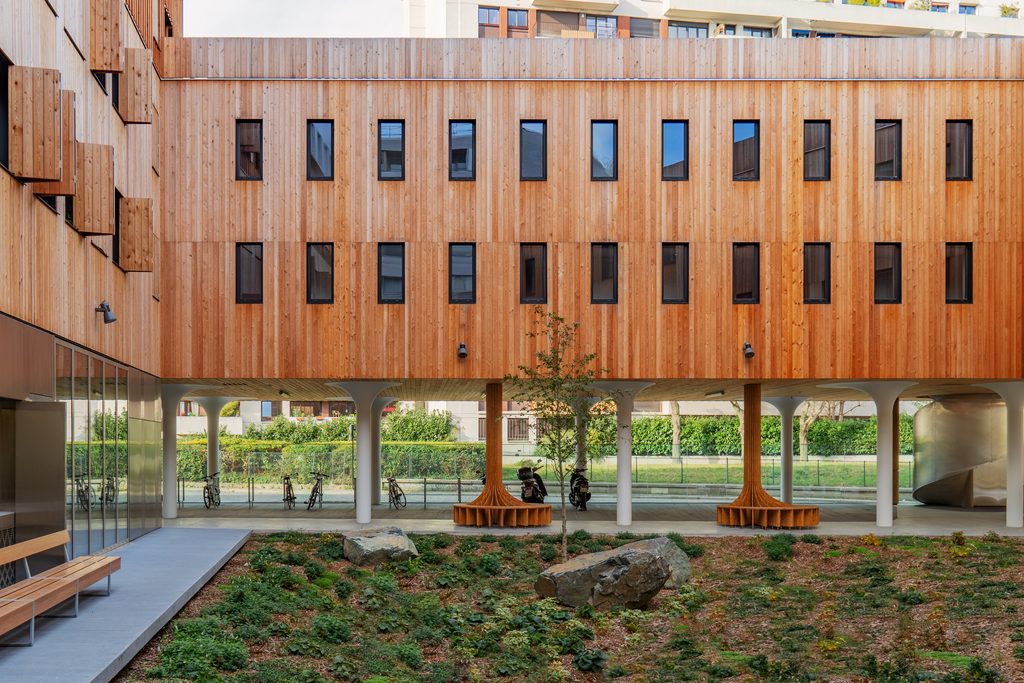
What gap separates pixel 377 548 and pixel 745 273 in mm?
10073

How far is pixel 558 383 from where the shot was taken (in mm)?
20672

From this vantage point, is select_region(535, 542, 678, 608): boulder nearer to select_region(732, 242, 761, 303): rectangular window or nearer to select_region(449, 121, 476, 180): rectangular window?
select_region(732, 242, 761, 303): rectangular window

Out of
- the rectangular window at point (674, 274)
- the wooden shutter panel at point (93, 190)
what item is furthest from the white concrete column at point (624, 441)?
the wooden shutter panel at point (93, 190)

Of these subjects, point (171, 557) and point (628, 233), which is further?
point (628, 233)

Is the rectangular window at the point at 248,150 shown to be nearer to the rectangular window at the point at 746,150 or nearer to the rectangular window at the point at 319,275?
the rectangular window at the point at 319,275

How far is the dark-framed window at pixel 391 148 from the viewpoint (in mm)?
23484

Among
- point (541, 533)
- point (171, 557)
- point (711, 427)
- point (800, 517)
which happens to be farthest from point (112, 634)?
point (711, 427)

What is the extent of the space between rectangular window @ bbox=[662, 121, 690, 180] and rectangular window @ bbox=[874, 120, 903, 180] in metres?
4.22

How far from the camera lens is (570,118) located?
77.3 ft

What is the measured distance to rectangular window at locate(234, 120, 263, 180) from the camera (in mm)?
23406

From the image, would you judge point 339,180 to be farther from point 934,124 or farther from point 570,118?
point 934,124

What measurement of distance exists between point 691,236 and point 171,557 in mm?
12668

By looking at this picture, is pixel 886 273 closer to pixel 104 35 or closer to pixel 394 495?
pixel 394 495

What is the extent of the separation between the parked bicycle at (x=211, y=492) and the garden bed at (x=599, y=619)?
837cm
